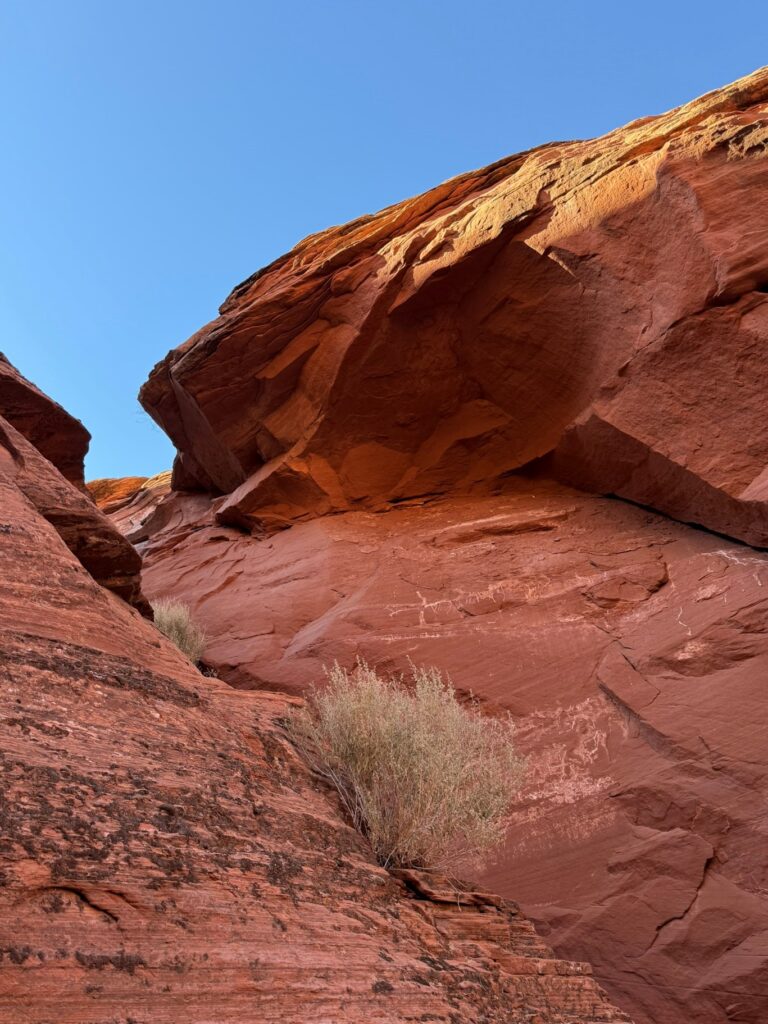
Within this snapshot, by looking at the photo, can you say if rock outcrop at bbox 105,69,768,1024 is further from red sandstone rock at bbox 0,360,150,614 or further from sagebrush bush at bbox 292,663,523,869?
red sandstone rock at bbox 0,360,150,614

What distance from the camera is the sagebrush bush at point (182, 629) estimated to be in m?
10.6

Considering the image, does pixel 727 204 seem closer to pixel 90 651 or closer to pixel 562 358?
pixel 562 358

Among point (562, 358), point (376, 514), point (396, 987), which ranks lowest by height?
point (396, 987)

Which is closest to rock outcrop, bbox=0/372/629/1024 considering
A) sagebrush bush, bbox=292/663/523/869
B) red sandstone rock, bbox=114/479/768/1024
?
sagebrush bush, bbox=292/663/523/869

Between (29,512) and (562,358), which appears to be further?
(562,358)

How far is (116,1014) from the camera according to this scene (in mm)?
2637

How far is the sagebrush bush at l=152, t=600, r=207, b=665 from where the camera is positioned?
34.7ft

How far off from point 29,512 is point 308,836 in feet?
11.1

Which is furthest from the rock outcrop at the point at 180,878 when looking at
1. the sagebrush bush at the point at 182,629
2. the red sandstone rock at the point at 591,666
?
the sagebrush bush at the point at 182,629

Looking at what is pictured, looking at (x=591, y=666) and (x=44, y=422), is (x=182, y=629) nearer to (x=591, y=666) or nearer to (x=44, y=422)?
(x=44, y=422)

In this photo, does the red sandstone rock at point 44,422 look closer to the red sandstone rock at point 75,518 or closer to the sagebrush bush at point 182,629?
the sagebrush bush at point 182,629

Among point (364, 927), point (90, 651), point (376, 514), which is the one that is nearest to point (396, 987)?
point (364, 927)

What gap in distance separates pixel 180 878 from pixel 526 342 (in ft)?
31.8

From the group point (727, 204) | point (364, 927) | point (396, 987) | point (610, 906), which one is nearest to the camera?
point (396, 987)
